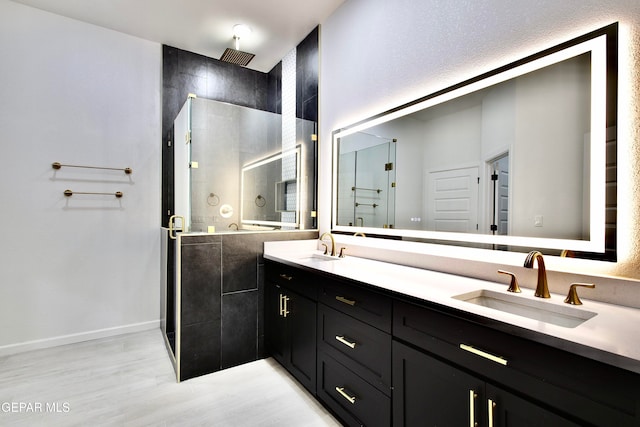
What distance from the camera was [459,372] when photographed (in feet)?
3.72

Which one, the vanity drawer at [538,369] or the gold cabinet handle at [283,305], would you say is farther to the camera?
the gold cabinet handle at [283,305]


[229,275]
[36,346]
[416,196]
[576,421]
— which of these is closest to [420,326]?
[576,421]

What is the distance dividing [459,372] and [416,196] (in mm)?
1162

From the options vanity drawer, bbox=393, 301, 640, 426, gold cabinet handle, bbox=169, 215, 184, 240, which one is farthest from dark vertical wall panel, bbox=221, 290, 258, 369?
vanity drawer, bbox=393, 301, 640, 426

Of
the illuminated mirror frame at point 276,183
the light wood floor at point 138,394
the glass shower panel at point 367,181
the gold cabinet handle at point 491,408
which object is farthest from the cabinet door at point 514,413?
the illuminated mirror frame at point 276,183

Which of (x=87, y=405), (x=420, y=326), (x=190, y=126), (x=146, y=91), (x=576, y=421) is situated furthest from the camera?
(x=146, y=91)

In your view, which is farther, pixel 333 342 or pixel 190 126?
pixel 190 126

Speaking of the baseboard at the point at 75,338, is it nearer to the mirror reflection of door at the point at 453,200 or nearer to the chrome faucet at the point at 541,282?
the mirror reflection of door at the point at 453,200

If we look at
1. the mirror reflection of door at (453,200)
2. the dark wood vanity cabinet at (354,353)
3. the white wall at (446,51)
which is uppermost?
the white wall at (446,51)

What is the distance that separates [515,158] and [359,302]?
3.43 ft

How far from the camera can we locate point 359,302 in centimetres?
161

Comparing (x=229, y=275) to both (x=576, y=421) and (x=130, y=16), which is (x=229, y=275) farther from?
(x=130, y=16)

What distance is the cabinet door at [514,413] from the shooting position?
0.90 meters

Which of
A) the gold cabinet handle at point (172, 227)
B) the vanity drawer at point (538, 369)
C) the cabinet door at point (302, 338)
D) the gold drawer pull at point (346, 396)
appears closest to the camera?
the vanity drawer at point (538, 369)
